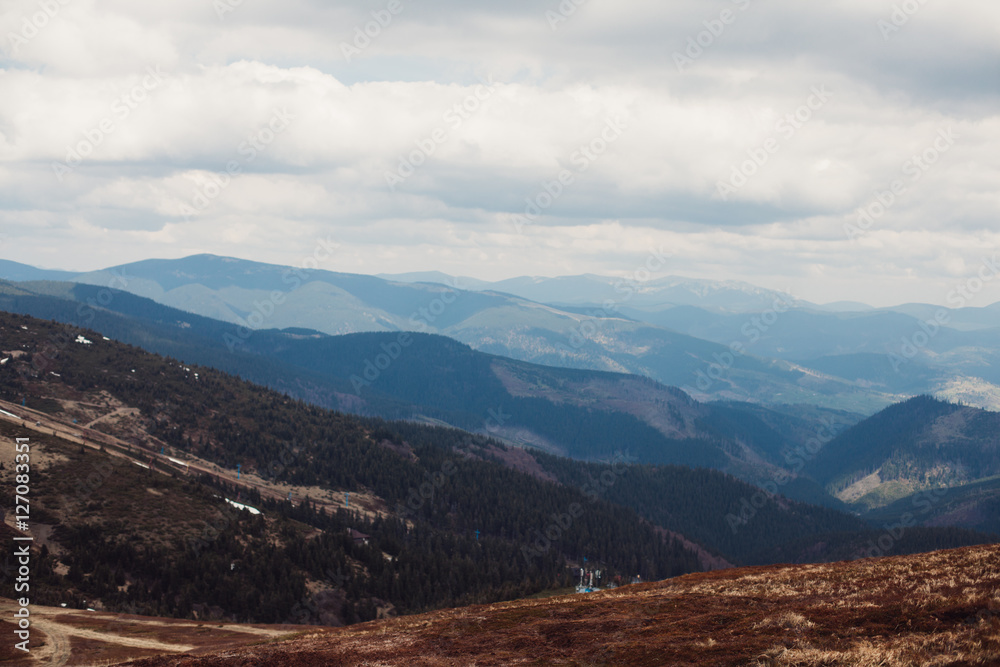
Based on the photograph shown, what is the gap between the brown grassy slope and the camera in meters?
36.8

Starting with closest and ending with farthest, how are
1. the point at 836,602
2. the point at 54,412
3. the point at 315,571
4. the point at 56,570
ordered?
the point at 836,602 < the point at 56,570 < the point at 315,571 < the point at 54,412

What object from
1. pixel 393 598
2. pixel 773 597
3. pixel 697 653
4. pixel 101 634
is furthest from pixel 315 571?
pixel 697 653

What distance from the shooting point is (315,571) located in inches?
5143

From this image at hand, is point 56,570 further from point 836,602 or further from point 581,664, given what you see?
point 836,602

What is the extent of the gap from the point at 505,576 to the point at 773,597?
112 meters

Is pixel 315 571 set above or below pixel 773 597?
below

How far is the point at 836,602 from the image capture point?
1891 inches

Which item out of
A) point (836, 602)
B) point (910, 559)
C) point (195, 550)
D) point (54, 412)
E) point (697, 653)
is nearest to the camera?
point (697, 653)

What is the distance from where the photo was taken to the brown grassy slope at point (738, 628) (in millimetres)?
36844

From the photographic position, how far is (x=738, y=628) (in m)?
44.5

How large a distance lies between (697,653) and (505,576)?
12475 centimetres

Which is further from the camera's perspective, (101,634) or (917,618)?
(101,634)

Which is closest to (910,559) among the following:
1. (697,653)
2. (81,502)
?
(697,653)

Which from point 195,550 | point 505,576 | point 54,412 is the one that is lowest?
point 505,576
